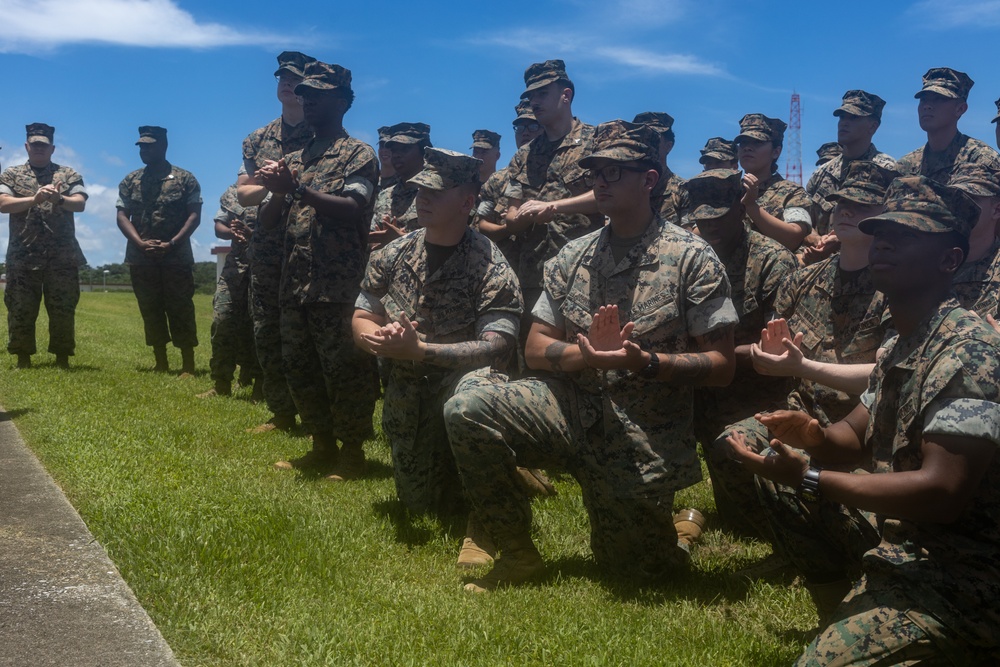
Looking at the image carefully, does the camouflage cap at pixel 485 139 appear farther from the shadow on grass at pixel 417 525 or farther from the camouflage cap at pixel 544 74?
the shadow on grass at pixel 417 525

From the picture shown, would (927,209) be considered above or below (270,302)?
above

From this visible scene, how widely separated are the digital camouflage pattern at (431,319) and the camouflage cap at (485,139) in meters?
5.11

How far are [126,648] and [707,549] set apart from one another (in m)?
2.98

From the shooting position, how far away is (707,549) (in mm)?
5289

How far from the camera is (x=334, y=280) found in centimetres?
675

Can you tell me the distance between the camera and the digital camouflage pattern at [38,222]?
38.7 feet

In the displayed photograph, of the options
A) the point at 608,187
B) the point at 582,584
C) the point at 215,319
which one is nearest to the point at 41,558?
the point at 582,584

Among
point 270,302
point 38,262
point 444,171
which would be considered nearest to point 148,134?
point 38,262

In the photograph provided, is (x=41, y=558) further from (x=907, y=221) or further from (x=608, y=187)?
(x=907, y=221)

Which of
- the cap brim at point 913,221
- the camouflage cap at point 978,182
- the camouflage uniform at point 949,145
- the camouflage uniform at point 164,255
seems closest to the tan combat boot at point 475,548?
the cap brim at point 913,221

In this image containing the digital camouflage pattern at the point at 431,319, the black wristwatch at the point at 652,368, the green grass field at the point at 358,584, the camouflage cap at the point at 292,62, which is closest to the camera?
the green grass field at the point at 358,584

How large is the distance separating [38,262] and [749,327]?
31.2 feet

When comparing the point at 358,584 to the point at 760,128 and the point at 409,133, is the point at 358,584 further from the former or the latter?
the point at 760,128

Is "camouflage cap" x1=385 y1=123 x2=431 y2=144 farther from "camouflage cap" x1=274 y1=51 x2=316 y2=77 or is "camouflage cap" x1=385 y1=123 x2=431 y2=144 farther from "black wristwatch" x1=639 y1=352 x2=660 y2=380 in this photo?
"black wristwatch" x1=639 y1=352 x2=660 y2=380
